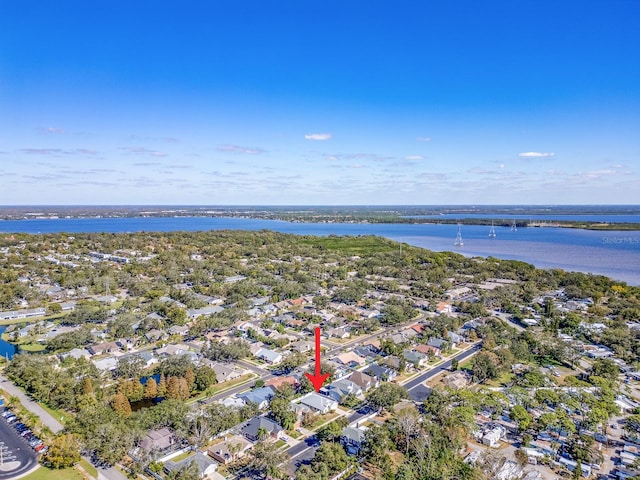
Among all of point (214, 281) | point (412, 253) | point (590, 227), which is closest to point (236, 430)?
point (214, 281)

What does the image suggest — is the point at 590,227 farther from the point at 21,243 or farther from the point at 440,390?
the point at 21,243

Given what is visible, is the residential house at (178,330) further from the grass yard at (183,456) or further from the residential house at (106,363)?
the grass yard at (183,456)

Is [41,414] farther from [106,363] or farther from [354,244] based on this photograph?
[354,244]

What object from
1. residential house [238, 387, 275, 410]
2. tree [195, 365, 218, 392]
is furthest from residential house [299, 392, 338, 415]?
tree [195, 365, 218, 392]

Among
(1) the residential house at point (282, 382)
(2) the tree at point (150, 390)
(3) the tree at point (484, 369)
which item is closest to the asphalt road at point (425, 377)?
(3) the tree at point (484, 369)

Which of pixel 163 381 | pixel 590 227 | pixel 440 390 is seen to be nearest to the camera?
pixel 440 390

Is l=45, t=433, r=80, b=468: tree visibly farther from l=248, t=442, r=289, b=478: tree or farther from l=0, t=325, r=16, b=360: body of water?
l=0, t=325, r=16, b=360: body of water
